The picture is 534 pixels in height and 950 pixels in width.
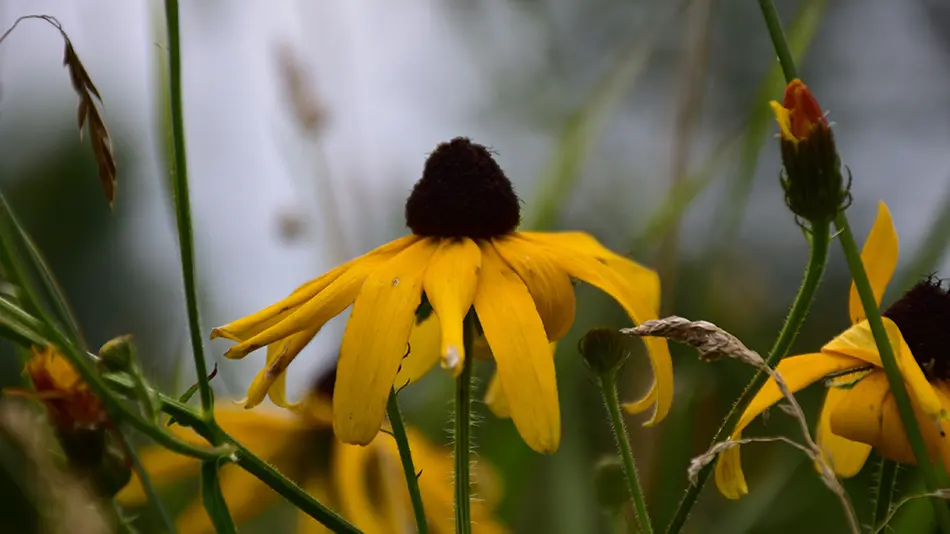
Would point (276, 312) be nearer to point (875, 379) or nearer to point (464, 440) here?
point (464, 440)

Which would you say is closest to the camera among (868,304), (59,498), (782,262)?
(59,498)

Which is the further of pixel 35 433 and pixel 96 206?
pixel 96 206

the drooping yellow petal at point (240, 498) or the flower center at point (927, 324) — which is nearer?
the flower center at point (927, 324)

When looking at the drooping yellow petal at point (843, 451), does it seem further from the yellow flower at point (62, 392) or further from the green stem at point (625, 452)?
the yellow flower at point (62, 392)

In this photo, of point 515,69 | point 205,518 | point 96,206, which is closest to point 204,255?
point 205,518

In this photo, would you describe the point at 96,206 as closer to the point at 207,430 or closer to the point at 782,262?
the point at 782,262

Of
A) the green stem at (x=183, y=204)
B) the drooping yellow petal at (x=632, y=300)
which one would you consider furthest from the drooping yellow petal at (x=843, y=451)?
the green stem at (x=183, y=204)
